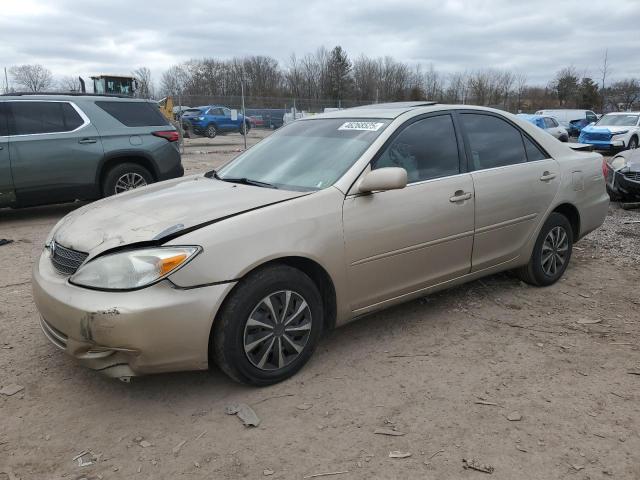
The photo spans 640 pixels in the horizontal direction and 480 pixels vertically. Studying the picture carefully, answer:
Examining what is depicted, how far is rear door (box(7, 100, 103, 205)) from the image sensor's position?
7.09 metres

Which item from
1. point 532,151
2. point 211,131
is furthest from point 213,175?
point 211,131

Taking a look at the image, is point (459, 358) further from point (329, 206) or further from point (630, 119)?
point (630, 119)

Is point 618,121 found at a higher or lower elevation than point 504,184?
higher

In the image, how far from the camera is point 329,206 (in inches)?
126

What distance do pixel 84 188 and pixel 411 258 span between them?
5653mm

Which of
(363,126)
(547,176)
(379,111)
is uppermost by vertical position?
(379,111)

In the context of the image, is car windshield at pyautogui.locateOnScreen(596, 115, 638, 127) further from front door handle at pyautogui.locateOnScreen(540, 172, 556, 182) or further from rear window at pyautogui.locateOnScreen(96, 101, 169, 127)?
front door handle at pyautogui.locateOnScreen(540, 172, 556, 182)

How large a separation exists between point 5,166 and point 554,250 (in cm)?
669

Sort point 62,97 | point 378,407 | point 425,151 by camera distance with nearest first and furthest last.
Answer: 1. point 378,407
2. point 425,151
3. point 62,97

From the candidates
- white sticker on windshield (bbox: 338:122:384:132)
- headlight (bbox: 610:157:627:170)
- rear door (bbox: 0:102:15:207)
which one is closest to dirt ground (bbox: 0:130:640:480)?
white sticker on windshield (bbox: 338:122:384:132)

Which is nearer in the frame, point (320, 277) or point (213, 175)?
point (320, 277)

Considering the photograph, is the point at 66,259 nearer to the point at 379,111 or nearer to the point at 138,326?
the point at 138,326

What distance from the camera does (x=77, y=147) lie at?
740cm

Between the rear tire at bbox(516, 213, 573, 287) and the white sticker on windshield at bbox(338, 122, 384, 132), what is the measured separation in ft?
6.14
